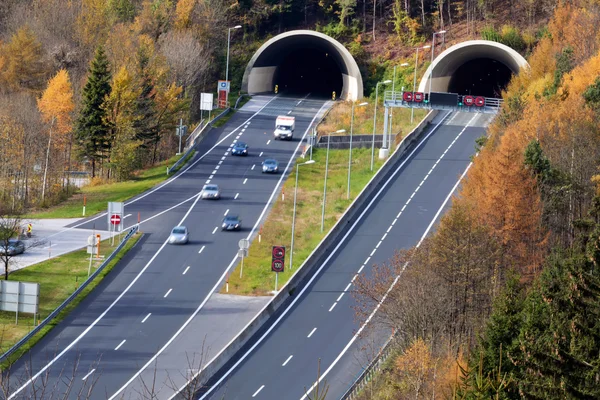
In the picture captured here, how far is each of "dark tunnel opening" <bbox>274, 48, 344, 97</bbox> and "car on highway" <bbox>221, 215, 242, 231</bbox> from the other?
5037 centimetres

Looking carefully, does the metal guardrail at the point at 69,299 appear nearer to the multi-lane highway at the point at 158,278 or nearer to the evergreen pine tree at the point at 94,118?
the multi-lane highway at the point at 158,278

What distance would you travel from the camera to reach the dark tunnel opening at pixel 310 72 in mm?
114688

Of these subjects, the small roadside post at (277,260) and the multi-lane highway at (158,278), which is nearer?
the multi-lane highway at (158,278)

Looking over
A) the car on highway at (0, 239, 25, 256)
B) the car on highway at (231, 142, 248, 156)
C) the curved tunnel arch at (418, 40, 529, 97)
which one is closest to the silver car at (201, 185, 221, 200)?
the car on highway at (231, 142, 248, 156)

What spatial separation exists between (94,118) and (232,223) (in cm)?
1979

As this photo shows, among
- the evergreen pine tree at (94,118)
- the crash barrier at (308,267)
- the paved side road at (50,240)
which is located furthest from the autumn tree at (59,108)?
the crash barrier at (308,267)

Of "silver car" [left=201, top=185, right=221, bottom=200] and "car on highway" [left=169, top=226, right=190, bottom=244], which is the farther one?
"silver car" [left=201, top=185, right=221, bottom=200]

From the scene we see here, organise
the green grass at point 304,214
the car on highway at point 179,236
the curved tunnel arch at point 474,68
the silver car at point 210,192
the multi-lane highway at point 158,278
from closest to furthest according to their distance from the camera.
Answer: the multi-lane highway at point 158,278, the green grass at point 304,214, the car on highway at point 179,236, the silver car at point 210,192, the curved tunnel arch at point 474,68

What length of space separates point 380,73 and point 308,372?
64.0m

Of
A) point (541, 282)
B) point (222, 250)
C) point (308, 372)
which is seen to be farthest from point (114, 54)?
point (541, 282)

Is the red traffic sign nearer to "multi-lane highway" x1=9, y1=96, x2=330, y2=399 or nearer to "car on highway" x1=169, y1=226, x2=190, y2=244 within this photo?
"multi-lane highway" x1=9, y1=96, x2=330, y2=399

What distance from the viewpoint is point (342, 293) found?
181ft

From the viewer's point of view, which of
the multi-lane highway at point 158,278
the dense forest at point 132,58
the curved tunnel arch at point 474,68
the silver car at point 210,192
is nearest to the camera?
the multi-lane highway at point 158,278

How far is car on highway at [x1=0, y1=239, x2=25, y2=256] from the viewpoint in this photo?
178 feet
